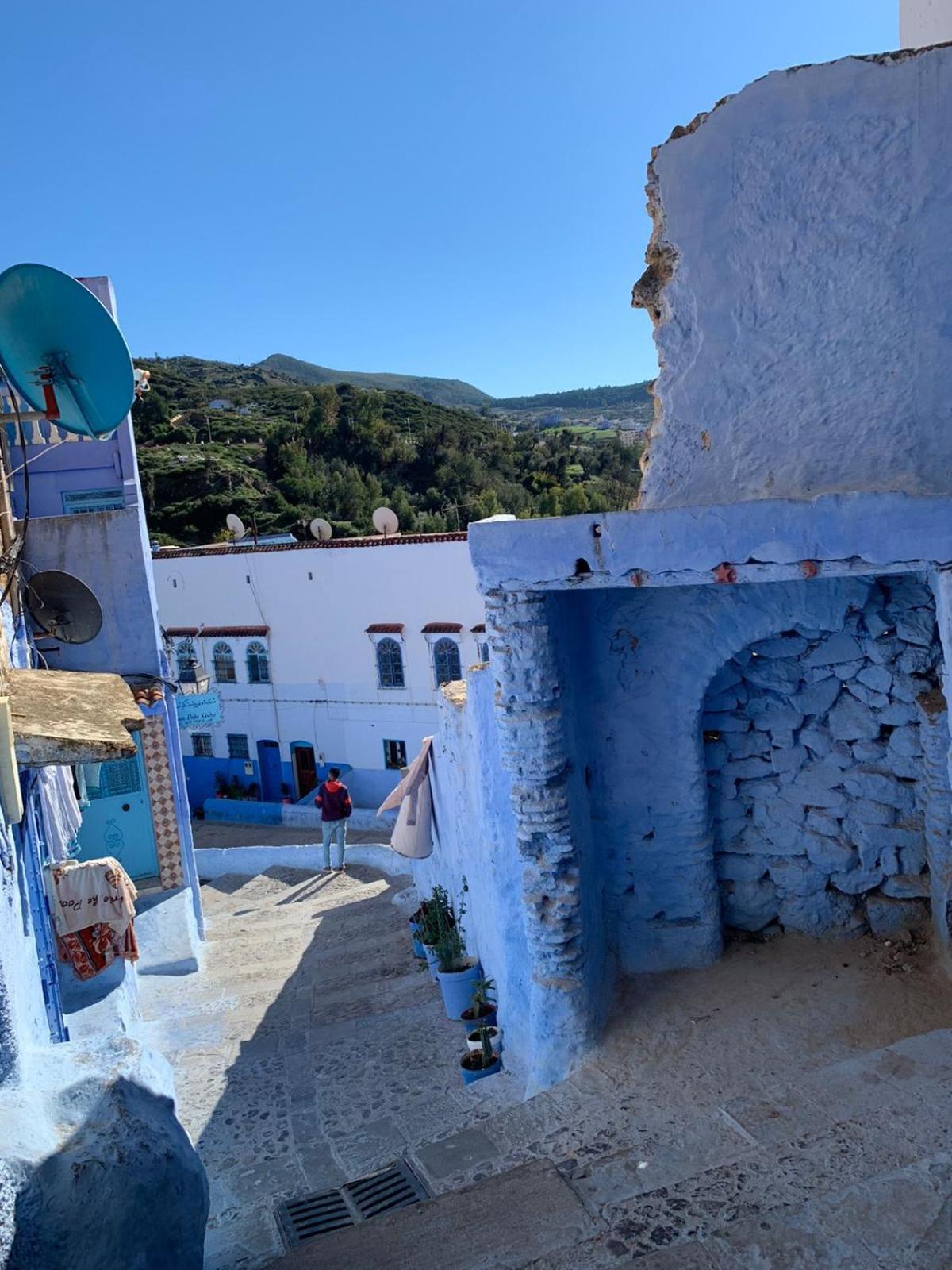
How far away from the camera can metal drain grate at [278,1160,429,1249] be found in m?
5.00

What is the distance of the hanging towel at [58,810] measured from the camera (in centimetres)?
805

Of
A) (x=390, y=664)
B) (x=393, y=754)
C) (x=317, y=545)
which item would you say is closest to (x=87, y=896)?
(x=390, y=664)

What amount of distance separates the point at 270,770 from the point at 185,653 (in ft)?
12.1

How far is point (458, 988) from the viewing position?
24.5 ft

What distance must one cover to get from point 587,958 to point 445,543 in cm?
1581

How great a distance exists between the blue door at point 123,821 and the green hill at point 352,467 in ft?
63.4

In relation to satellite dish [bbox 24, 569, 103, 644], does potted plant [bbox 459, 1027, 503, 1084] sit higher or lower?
lower

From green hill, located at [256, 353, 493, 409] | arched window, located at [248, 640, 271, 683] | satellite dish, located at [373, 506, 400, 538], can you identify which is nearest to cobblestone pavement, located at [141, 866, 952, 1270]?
satellite dish, located at [373, 506, 400, 538]

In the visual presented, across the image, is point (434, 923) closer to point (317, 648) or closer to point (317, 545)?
point (317, 648)

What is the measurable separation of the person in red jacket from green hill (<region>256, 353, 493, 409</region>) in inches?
2550

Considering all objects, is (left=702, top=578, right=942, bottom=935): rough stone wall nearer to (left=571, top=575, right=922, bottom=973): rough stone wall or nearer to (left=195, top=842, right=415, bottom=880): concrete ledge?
(left=571, top=575, right=922, bottom=973): rough stone wall

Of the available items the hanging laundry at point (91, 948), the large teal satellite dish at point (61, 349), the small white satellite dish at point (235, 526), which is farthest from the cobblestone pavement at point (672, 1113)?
the small white satellite dish at point (235, 526)

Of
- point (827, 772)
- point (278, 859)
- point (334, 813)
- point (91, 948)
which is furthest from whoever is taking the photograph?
point (278, 859)

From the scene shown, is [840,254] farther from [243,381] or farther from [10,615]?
[243,381]
